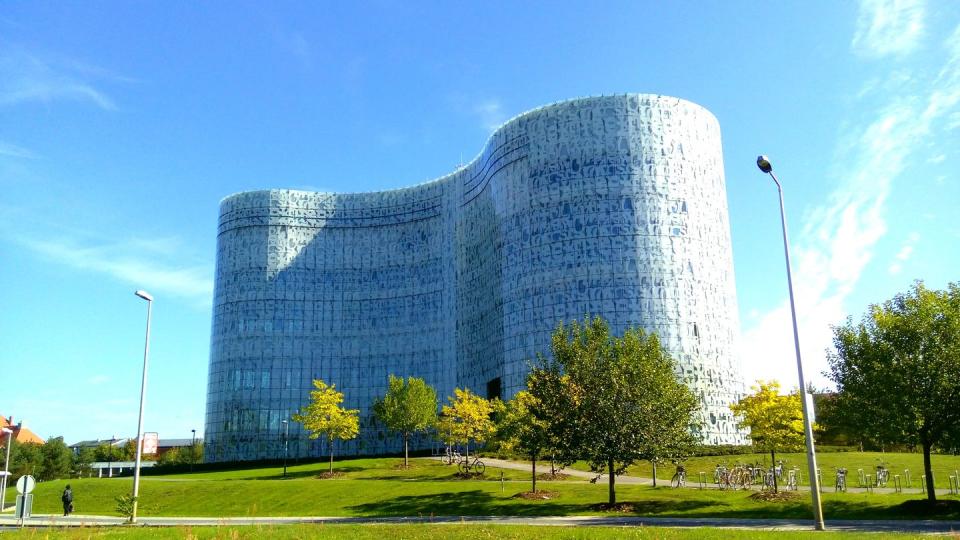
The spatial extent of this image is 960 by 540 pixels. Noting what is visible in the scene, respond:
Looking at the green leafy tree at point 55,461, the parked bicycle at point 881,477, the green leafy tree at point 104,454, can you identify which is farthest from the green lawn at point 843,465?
the green leafy tree at point 104,454

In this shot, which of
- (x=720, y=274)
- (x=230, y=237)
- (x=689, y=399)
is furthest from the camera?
(x=230, y=237)

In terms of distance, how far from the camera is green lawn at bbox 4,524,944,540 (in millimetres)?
20453

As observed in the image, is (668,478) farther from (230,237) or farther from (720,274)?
(230,237)

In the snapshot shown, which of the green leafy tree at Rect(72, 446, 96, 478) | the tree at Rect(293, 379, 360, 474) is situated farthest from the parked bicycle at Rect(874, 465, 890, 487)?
the green leafy tree at Rect(72, 446, 96, 478)

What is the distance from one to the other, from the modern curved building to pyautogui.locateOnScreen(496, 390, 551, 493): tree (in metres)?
22.8

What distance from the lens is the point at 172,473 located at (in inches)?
3383

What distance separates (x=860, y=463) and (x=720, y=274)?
35.9 metres

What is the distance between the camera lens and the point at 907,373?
30469 millimetres

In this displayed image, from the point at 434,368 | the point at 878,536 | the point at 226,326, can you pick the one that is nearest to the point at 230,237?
the point at 226,326

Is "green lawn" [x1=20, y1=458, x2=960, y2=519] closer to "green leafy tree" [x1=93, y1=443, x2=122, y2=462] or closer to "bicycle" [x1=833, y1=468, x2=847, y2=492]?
"bicycle" [x1=833, y1=468, x2=847, y2=492]

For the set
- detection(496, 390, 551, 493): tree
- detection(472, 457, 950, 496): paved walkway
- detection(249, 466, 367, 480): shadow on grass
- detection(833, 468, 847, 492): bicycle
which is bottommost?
detection(249, 466, 367, 480): shadow on grass

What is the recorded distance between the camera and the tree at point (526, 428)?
3766 cm

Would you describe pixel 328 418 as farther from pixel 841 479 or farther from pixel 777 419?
pixel 841 479

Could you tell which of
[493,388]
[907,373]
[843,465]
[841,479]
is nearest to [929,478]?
[907,373]
